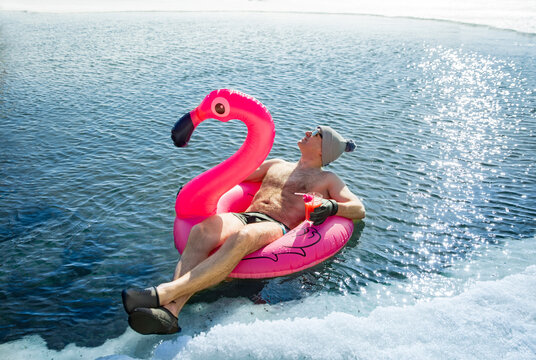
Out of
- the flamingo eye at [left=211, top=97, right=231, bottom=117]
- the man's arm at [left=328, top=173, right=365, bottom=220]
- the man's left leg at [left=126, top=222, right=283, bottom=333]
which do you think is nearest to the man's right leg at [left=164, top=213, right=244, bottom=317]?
the man's left leg at [left=126, top=222, right=283, bottom=333]

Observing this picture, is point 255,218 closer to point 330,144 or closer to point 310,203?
point 310,203

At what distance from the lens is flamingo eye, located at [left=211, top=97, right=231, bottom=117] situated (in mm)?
4551

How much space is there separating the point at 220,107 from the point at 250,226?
4.04 ft

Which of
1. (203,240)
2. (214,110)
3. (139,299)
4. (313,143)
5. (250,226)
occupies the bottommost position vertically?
(139,299)

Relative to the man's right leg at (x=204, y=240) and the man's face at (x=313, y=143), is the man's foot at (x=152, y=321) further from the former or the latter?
the man's face at (x=313, y=143)

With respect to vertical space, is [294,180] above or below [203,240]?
above

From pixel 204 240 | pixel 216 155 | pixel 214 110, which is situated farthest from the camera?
pixel 216 155

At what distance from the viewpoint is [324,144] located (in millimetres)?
5047

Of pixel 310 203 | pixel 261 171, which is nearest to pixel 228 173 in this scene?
pixel 261 171

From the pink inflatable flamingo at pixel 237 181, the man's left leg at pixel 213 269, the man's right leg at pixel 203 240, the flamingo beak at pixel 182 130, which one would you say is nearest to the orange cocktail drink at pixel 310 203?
the pink inflatable flamingo at pixel 237 181

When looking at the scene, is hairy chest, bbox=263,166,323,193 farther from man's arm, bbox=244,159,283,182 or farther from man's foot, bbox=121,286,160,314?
man's foot, bbox=121,286,160,314

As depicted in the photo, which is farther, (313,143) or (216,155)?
Result: (216,155)

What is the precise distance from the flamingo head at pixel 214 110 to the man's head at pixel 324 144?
2.52ft

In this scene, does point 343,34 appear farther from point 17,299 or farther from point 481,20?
point 17,299
